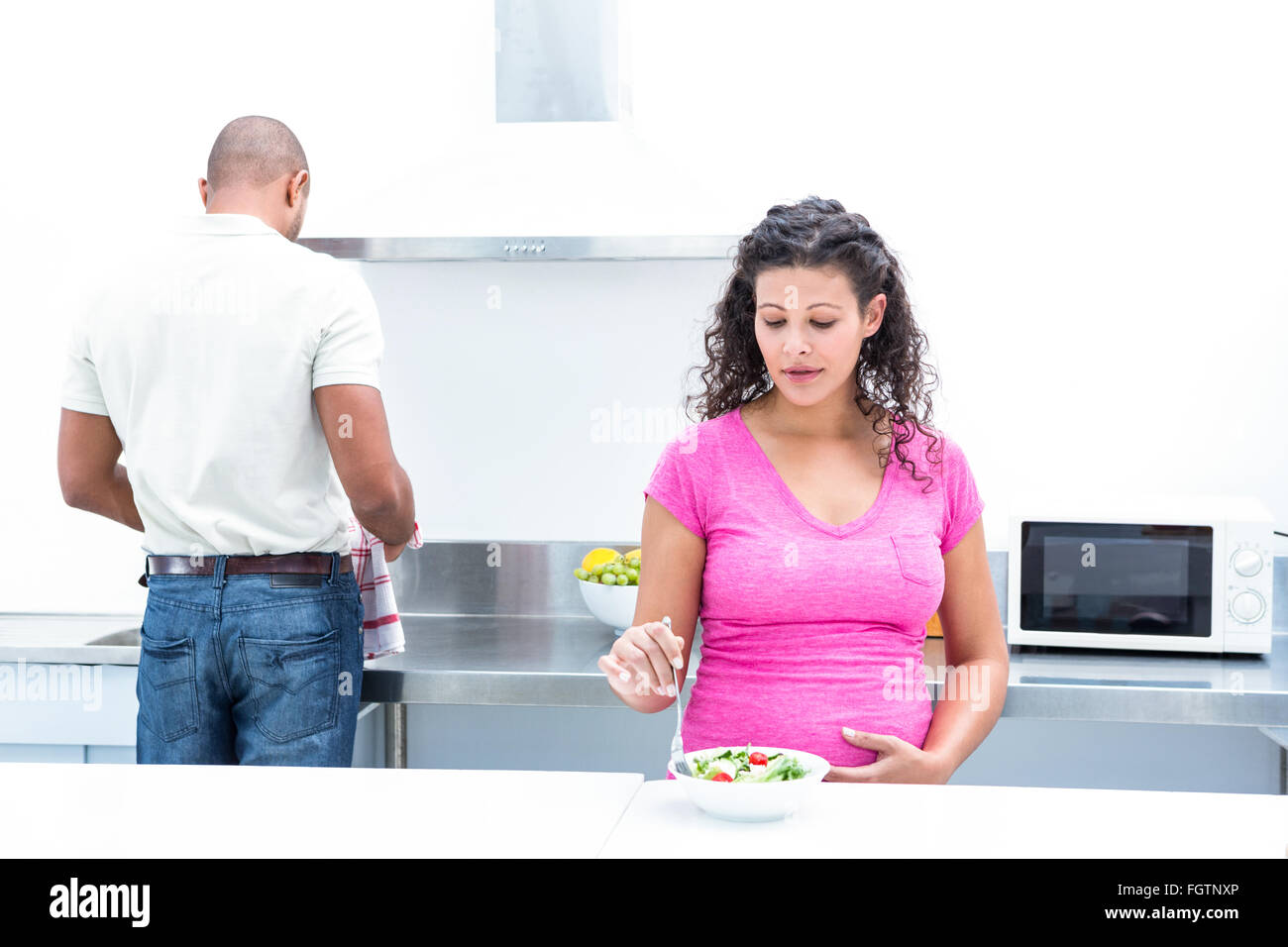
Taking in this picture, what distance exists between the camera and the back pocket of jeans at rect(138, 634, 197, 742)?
1.58 meters

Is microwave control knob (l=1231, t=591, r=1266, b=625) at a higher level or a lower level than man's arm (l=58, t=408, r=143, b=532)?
lower

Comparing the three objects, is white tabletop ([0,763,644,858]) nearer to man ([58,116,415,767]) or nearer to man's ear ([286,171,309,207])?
man ([58,116,415,767])

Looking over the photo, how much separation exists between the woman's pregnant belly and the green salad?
8.9 inches

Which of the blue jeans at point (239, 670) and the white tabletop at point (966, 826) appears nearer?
the white tabletop at point (966, 826)

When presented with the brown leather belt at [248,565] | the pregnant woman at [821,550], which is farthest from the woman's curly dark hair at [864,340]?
the brown leather belt at [248,565]

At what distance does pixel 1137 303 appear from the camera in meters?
2.39

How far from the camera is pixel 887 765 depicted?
48.1 inches

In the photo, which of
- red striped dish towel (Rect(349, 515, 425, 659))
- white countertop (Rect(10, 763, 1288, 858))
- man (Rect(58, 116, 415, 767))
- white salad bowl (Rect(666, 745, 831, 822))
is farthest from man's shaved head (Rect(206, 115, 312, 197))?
white salad bowl (Rect(666, 745, 831, 822))

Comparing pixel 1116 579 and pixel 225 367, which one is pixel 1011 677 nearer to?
pixel 1116 579

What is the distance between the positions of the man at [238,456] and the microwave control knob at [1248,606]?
145cm

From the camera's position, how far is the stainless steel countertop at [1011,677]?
1.84 metres

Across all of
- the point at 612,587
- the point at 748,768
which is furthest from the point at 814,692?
the point at 612,587

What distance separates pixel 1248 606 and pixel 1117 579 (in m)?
0.22

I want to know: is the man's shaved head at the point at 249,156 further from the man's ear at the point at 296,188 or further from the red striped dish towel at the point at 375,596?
the red striped dish towel at the point at 375,596
